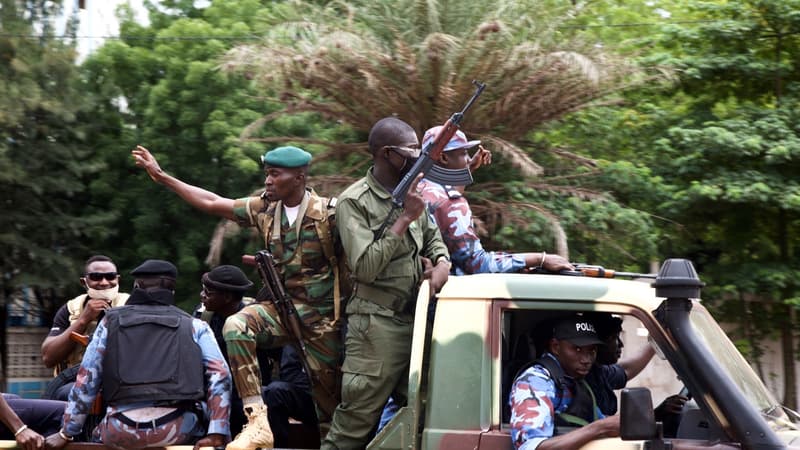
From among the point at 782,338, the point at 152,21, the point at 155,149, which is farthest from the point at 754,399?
the point at 152,21

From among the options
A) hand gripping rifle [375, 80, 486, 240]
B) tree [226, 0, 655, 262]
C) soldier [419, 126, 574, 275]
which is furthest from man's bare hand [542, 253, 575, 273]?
tree [226, 0, 655, 262]

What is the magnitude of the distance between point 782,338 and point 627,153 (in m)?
2.28

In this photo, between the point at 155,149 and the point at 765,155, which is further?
the point at 155,149

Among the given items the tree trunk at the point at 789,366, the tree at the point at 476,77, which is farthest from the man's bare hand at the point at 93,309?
the tree trunk at the point at 789,366

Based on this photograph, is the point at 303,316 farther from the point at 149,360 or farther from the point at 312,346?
the point at 149,360

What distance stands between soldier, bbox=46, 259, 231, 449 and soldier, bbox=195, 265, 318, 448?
34 cm

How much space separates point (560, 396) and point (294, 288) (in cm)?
124

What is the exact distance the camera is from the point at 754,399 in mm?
3676

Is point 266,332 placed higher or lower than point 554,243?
higher

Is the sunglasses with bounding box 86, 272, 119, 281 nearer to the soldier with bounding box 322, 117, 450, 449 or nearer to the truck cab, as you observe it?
the soldier with bounding box 322, 117, 450, 449

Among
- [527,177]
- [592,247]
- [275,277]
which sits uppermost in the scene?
[275,277]

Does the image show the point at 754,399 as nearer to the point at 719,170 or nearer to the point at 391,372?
the point at 391,372

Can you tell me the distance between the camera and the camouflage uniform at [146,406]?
13.5ft

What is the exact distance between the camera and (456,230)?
4.58 m
